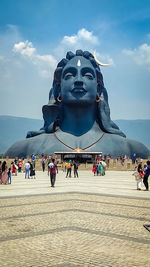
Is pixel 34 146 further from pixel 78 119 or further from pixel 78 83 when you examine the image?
pixel 78 83

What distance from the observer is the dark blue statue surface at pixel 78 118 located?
40812 mm

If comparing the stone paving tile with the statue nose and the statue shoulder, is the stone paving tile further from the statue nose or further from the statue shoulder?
the statue shoulder

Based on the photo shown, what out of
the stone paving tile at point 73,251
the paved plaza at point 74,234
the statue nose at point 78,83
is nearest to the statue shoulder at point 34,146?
the statue nose at point 78,83

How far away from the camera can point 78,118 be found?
43281mm

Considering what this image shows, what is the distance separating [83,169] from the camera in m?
33.6

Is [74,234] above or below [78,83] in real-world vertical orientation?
below

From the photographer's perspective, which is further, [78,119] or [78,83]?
[78,119]

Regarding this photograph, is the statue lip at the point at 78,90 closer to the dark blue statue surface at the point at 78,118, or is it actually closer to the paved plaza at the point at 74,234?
the dark blue statue surface at the point at 78,118

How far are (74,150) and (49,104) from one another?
870cm

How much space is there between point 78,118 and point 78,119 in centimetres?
14

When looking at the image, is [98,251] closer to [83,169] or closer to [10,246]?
[10,246]

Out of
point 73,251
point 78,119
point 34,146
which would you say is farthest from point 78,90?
point 73,251

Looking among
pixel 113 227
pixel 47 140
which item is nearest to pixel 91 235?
pixel 113 227

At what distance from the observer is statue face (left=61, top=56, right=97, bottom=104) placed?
40306 millimetres
